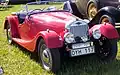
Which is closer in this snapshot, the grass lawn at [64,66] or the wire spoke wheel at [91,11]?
the grass lawn at [64,66]

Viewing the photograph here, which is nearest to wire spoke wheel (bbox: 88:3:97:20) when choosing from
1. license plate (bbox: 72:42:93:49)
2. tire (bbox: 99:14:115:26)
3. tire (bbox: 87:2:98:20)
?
tire (bbox: 87:2:98:20)

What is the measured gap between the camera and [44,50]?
5246 mm

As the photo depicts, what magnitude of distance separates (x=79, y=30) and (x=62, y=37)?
34 centimetres

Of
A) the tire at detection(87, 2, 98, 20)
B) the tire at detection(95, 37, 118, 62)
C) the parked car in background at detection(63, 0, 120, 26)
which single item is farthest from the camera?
the tire at detection(87, 2, 98, 20)

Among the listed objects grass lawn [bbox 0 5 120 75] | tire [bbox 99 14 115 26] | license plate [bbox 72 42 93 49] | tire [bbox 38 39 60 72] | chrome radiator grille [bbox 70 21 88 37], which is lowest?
grass lawn [bbox 0 5 120 75]

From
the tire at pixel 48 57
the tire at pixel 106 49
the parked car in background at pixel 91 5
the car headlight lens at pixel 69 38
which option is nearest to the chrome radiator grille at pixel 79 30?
the car headlight lens at pixel 69 38

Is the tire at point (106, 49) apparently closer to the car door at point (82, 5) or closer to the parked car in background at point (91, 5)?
the parked car in background at point (91, 5)

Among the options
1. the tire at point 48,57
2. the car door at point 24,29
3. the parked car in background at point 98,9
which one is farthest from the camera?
the parked car in background at point 98,9

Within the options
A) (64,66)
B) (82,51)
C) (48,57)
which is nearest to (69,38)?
(82,51)

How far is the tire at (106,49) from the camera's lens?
555 cm

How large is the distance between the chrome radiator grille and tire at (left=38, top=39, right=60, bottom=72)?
1.67 ft

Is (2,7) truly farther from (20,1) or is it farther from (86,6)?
(86,6)

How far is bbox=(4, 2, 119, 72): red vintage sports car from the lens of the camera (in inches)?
199

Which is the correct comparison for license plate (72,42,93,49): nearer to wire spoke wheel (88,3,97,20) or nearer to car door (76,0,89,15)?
wire spoke wheel (88,3,97,20)
